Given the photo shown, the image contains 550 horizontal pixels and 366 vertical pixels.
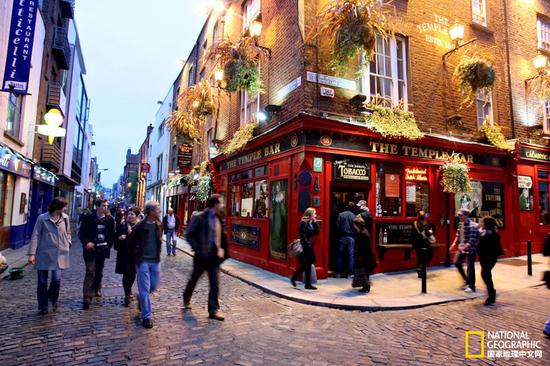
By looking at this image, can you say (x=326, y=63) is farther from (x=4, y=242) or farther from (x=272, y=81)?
(x=4, y=242)

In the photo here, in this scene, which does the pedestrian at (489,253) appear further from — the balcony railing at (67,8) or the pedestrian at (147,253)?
the balcony railing at (67,8)

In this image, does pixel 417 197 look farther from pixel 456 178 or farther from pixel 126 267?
pixel 126 267

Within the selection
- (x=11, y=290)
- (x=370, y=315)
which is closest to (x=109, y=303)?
(x=11, y=290)

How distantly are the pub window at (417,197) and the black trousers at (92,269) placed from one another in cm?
843

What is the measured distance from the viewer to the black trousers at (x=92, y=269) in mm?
5664

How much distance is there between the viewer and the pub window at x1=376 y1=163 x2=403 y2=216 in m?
9.49

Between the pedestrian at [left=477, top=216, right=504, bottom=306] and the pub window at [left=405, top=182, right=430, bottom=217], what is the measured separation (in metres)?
3.31

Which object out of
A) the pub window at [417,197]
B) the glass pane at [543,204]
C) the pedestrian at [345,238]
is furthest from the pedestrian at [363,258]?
the glass pane at [543,204]

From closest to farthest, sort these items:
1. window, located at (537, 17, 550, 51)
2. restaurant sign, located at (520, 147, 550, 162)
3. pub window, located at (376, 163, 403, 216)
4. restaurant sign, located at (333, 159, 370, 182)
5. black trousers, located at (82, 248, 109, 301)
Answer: black trousers, located at (82, 248, 109, 301) → restaurant sign, located at (333, 159, 370, 182) → pub window, located at (376, 163, 403, 216) → restaurant sign, located at (520, 147, 550, 162) → window, located at (537, 17, 550, 51)

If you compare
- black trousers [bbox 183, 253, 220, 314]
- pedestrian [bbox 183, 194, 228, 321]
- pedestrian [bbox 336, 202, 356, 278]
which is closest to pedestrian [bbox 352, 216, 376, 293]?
pedestrian [bbox 336, 202, 356, 278]

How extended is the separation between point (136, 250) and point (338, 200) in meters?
6.00

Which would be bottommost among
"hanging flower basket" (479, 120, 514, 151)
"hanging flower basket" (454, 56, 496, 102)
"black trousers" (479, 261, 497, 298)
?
"black trousers" (479, 261, 497, 298)

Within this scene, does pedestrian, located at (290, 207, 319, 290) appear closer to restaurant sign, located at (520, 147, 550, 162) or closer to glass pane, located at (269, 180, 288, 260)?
glass pane, located at (269, 180, 288, 260)

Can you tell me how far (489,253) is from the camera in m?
6.46
